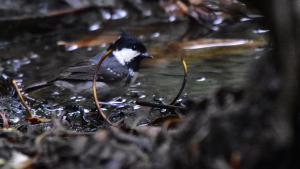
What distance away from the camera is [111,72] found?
6.14m

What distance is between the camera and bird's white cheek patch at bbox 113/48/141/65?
19.9ft

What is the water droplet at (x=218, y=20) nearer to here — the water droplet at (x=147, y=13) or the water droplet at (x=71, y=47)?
the water droplet at (x=147, y=13)

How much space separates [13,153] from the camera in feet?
6.66

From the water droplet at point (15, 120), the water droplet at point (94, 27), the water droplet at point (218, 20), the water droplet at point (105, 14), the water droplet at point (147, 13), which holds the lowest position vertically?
the water droplet at point (218, 20)

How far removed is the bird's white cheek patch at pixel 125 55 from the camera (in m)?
6.07

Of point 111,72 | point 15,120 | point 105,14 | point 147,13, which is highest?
point 15,120

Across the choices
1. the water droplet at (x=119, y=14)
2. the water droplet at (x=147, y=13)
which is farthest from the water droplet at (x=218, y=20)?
the water droplet at (x=119, y=14)

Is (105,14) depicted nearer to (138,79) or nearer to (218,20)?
(218,20)

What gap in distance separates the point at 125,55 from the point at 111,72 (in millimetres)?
326

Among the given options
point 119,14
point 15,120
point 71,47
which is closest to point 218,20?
point 119,14

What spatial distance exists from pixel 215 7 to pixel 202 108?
18.3ft

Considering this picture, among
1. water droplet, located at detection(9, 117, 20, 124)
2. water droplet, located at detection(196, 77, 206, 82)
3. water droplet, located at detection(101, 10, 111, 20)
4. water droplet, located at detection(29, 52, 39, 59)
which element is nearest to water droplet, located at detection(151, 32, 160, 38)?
water droplet, located at detection(101, 10, 111, 20)

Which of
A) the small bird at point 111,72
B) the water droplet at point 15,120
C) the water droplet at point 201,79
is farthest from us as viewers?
the small bird at point 111,72

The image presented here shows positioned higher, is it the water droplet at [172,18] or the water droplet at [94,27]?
the water droplet at [94,27]
